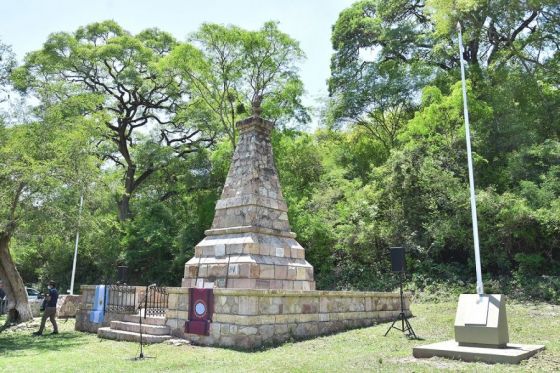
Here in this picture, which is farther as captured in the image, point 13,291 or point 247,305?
point 13,291

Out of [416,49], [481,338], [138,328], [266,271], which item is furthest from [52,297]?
[416,49]

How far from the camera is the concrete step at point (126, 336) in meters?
10.5

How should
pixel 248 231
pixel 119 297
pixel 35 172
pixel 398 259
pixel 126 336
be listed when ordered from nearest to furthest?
pixel 398 259 < pixel 126 336 < pixel 248 231 < pixel 35 172 < pixel 119 297

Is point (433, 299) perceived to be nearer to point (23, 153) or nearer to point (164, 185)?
point (23, 153)

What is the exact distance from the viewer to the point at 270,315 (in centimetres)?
1000

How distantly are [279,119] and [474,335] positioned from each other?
18186 millimetres

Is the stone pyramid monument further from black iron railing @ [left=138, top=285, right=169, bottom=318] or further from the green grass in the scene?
the green grass

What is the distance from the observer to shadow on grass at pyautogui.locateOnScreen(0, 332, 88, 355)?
1085 centimetres

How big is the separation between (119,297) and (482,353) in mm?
10130

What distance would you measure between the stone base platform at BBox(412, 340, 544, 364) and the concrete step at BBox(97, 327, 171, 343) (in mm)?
5666

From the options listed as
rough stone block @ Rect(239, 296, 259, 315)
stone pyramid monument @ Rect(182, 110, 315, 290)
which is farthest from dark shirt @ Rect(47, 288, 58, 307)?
rough stone block @ Rect(239, 296, 259, 315)

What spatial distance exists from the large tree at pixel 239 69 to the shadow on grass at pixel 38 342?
1215 cm

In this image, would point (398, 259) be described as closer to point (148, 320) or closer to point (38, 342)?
point (148, 320)

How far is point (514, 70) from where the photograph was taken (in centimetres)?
2209
